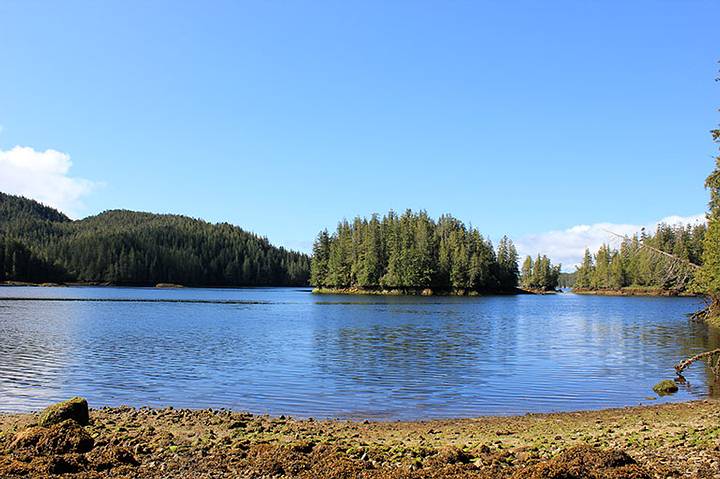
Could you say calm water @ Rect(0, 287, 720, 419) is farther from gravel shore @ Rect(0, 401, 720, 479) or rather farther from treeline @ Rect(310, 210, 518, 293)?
treeline @ Rect(310, 210, 518, 293)

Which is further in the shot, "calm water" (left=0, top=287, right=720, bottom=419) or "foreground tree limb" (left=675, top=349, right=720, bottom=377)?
"foreground tree limb" (left=675, top=349, right=720, bottom=377)

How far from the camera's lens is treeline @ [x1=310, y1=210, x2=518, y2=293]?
160m

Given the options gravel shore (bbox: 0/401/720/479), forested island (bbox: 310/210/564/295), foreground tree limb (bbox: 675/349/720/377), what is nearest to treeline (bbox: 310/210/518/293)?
forested island (bbox: 310/210/564/295)

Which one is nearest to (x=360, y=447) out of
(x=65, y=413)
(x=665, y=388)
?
(x=65, y=413)

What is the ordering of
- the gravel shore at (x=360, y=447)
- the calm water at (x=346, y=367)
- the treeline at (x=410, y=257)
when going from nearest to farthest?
1. the gravel shore at (x=360, y=447)
2. the calm water at (x=346, y=367)
3. the treeline at (x=410, y=257)

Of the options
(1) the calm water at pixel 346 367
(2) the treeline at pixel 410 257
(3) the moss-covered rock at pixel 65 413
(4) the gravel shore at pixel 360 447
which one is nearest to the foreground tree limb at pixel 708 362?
(1) the calm water at pixel 346 367

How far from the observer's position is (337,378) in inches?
1121

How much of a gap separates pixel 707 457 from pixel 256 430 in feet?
Result: 36.4

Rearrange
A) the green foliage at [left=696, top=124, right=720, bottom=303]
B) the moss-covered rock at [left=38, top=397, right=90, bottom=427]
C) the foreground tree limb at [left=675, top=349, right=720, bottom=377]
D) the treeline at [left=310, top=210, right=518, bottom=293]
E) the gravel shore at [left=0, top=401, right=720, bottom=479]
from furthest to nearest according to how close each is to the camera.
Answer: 1. the treeline at [left=310, top=210, right=518, bottom=293]
2. the green foliage at [left=696, top=124, right=720, bottom=303]
3. the foreground tree limb at [left=675, top=349, right=720, bottom=377]
4. the moss-covered rock at [left=38, top=397, right=90, bottom=427]
5. the gravel shore at [left=0, top=401, right=720, bottom=479]

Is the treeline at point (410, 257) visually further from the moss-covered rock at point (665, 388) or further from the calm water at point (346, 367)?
the moss-covered rock at point (665, 388)

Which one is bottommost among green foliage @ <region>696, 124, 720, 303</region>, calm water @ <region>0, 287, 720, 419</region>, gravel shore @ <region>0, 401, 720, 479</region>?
calm water @ <region>0, 287, 720, 419</region>

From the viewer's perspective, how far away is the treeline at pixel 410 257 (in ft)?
525

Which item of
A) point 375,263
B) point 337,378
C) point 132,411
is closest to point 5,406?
point 132,411

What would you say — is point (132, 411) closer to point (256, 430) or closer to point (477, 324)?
point (256, 430)
